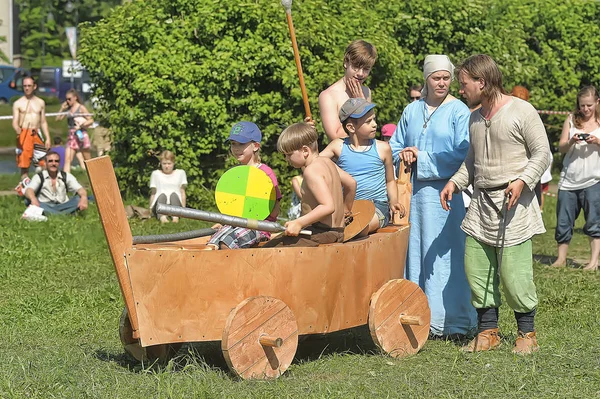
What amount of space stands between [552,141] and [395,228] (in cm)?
1242

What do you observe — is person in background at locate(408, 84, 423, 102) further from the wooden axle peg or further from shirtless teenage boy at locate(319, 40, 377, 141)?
the wooden axle peg

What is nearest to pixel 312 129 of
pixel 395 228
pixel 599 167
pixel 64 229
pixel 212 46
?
pixel 395 228

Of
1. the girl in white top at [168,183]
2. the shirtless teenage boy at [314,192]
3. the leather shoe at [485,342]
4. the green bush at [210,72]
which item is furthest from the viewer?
the green bush at [210,72]

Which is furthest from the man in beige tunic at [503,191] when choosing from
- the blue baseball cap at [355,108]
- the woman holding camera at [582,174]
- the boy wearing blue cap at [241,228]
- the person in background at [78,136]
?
the person in background at [78,136]

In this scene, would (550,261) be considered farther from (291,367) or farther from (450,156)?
(291,367)

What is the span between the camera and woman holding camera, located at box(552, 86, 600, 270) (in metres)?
10.4

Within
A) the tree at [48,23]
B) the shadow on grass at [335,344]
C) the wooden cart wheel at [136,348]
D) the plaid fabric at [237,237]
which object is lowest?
the tree at [48,23]

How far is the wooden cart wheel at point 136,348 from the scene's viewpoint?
242 inches

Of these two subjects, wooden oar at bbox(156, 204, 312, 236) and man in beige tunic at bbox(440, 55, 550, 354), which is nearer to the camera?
wooden oar at bbox(156, 204, 312, 236)

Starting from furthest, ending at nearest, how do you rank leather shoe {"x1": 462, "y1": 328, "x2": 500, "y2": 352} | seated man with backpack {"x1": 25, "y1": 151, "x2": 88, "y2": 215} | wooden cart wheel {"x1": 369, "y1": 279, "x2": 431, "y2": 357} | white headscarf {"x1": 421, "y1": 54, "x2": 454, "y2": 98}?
1. seated man with backpack {"x1": 25, "y1": 151, "x2": 88, "y2": 215}
2. white headscarf {"x1": 421, "y1": 54, "x2": 454, "y2": 98}
3. leather shoe {"x1": 462, "y1": 328, "x2": 500, "y2": 352}
4. wooden cart wheel {"x1": 369, "y1": 279, "x2": 431, "y2": 357}

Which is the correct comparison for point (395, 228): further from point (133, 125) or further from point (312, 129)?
point (133, 125)

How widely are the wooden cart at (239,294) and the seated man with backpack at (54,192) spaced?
23.1ft

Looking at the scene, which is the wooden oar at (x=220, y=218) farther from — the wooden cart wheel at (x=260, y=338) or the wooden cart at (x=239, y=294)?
the wooden cart wheel at (x=260, y=338)

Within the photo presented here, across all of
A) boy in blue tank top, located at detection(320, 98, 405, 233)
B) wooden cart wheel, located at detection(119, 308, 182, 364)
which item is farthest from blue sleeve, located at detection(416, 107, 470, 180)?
wooden cart wheel, located at detection(119, 308, 182, 364)
